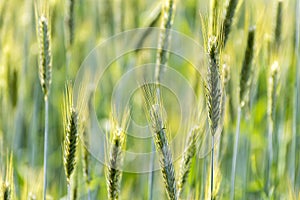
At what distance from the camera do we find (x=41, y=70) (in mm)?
1742

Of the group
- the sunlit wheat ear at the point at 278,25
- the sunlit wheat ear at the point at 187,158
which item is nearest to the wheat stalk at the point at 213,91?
the sunlit wheat ear at the point at 187,158

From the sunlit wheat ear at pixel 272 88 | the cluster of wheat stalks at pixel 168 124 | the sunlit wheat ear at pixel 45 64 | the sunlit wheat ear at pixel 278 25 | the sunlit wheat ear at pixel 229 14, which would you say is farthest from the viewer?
the sunlit wheat ear at pixel 278 25

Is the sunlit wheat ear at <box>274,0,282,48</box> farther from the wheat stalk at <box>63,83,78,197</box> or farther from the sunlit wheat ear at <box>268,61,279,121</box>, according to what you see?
the wheat stalk at <box>63,83,78,197</box>

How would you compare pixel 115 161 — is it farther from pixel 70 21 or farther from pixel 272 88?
pixel 70 21

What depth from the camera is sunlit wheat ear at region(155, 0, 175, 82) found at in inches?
73.6

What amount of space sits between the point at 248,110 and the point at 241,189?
279 millimetres

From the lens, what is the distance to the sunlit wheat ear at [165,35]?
6.14 ft

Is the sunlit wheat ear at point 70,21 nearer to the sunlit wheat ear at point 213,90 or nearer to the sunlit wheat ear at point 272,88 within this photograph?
the sunlit wheat ear at point 272,88

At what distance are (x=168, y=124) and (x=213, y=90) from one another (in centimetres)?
17

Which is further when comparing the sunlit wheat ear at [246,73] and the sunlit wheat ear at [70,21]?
the sunlit wheat ear at [70,21]

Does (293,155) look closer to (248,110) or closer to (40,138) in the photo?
(248,110)

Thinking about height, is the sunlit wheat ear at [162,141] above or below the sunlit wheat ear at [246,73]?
below

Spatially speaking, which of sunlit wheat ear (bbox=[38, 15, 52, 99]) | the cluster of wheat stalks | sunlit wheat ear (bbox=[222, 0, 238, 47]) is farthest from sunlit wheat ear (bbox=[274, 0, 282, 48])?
sunlit wheat ear (bbox=[38, 15, 52, 99])

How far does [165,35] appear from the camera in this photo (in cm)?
188
